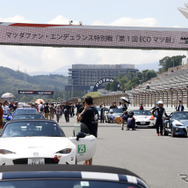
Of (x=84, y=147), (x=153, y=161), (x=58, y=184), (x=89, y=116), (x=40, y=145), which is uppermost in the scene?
(x=89, y=116)

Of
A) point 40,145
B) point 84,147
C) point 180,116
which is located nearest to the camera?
point 40,145

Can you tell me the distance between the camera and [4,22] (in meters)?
35.9

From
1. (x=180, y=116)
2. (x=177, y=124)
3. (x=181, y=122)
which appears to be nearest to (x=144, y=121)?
(x=180, y=116)

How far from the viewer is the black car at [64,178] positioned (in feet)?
10.6

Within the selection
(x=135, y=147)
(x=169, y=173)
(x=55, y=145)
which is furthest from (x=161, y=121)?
(x=55, y=145)

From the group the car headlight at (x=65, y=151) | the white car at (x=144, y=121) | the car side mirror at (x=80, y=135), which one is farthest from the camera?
the white car at (x=144, y=121)

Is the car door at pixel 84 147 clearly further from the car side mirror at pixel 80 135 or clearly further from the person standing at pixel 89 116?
the person standing at pixel 89 116

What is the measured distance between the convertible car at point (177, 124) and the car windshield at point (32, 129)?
41.2 ft

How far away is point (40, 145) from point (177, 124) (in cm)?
1433

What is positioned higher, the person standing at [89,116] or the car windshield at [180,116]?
the person standing at [89,116]

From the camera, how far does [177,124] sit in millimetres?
22172

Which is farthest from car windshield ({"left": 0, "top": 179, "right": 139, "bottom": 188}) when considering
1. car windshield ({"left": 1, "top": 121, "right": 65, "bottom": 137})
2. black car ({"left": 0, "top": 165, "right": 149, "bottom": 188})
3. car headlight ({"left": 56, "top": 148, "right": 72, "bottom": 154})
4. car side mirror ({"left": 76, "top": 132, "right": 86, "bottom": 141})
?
car windshield ({"left": 1, "top": 121, "right": 65, "bottom": 137})

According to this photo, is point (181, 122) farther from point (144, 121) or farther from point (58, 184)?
point (58, 184)

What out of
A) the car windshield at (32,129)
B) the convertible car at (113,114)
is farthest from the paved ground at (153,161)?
the convertible car at (113,114)
